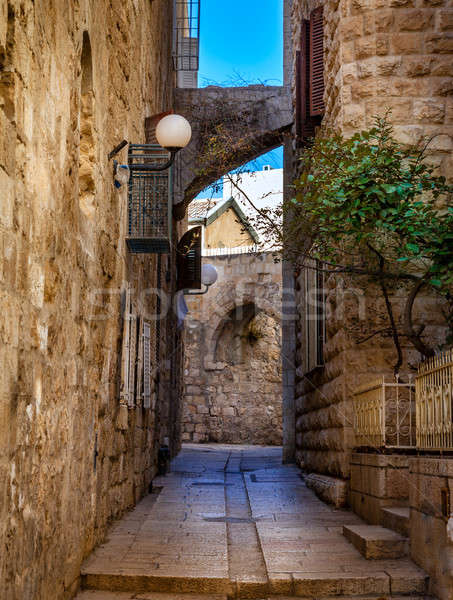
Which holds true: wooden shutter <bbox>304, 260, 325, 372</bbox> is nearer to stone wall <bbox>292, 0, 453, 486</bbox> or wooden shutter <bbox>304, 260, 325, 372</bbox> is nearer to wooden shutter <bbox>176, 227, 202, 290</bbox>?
stone wall <bbox>292, 0, 453, 486</bbox>

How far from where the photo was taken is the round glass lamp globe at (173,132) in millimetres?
7035

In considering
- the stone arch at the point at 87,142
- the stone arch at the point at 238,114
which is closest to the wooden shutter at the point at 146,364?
the stone arch at the point at 87,142

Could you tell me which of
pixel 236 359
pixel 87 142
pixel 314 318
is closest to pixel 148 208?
pixel 87 142

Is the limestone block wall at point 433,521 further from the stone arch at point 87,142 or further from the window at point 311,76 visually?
the window at point 311,76

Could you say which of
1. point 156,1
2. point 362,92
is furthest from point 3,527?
point 156,1

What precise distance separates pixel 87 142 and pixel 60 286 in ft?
5.44

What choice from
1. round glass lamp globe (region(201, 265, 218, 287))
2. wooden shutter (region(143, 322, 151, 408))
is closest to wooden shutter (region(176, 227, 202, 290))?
round glass lamp globe (region(201, 265, 218, 287))

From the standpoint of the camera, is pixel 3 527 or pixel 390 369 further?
pixel 390 369

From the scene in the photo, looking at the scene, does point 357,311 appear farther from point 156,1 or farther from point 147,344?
point 156,1

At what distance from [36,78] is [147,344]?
5.26 meters

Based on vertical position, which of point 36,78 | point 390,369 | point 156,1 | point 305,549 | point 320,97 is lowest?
point 305,549

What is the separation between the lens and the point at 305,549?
577 cm

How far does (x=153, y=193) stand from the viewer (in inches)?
315

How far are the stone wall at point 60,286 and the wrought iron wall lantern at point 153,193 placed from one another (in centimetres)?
24
